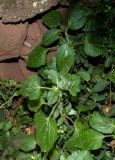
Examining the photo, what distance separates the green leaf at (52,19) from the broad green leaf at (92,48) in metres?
0.19

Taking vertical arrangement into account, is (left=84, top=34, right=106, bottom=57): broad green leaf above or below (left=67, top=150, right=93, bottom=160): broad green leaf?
above

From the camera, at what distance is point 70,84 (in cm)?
185

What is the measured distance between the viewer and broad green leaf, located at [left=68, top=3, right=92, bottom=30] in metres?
2.21

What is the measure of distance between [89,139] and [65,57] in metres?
0.51

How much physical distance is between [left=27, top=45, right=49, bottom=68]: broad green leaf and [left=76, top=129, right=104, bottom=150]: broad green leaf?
61 cm

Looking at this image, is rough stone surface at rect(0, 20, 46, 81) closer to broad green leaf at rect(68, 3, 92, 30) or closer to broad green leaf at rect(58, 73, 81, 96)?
broad green leaf at rect(68, 3, 92, 30)

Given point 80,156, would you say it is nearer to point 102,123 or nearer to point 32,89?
point 102,123

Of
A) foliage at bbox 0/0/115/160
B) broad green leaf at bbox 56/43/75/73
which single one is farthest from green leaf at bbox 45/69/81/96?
broad green leaf at bbox 56/43/75/73

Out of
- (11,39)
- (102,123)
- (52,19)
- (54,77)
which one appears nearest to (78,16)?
(52,19)

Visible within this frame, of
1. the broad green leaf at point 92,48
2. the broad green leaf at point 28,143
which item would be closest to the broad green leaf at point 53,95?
the broad green leaf at point 28,143

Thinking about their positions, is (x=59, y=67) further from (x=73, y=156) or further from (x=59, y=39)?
(x=73, y=156)

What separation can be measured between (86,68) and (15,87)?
493 mm

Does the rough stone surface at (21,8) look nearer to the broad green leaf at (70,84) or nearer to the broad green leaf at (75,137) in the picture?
the broad green leaf at (70,84)

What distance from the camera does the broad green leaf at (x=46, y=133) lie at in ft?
5.93
